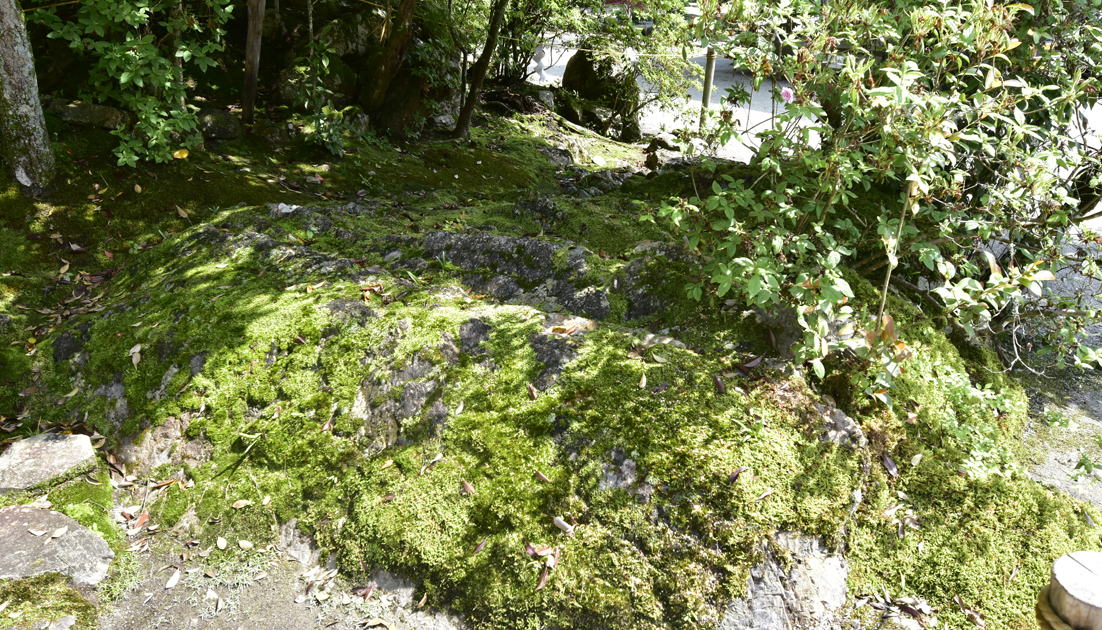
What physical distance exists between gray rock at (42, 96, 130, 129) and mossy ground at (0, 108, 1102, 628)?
1.61m

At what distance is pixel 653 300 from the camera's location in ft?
13.3

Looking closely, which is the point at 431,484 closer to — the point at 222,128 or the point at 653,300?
the point at 653,300

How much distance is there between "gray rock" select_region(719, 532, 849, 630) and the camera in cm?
256

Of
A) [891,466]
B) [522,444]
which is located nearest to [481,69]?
[522,444]

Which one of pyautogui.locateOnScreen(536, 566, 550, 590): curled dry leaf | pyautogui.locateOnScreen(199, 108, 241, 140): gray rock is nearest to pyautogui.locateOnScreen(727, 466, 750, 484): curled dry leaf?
pyautogui.locateOnScreen(536, 566, 550, 590): curled dry leaf

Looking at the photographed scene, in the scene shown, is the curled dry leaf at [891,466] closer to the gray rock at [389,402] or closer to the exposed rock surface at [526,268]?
the exposed rock surface at [526,268]

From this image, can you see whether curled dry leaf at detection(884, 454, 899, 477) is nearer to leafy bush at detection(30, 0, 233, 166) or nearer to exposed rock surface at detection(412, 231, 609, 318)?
exposed rock surface at detection(412, 231, 609, 318)

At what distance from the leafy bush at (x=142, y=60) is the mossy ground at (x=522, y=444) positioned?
4.72 feet

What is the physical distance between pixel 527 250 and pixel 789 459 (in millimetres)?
2324

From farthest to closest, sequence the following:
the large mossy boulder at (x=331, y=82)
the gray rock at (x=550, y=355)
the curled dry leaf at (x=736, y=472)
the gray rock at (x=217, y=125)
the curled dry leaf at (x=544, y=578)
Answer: the large mossy boulder at (x=331, y=82), the gray rock at (x=217, y=125), the gray rock at (x=550, y=355), the curled dry leaf at (x=736, y=472), the curled dry leaf at (x=544, y=578)

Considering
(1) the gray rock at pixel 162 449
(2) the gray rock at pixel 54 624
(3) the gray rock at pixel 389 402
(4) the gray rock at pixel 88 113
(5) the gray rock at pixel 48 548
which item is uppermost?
(4) the gray rock at pixel 88 113

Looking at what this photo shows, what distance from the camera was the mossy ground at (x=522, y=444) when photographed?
8.97 ft

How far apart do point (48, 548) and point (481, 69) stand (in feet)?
23.5

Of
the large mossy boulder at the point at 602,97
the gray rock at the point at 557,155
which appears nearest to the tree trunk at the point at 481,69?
the gray rock at the point at 557,155
